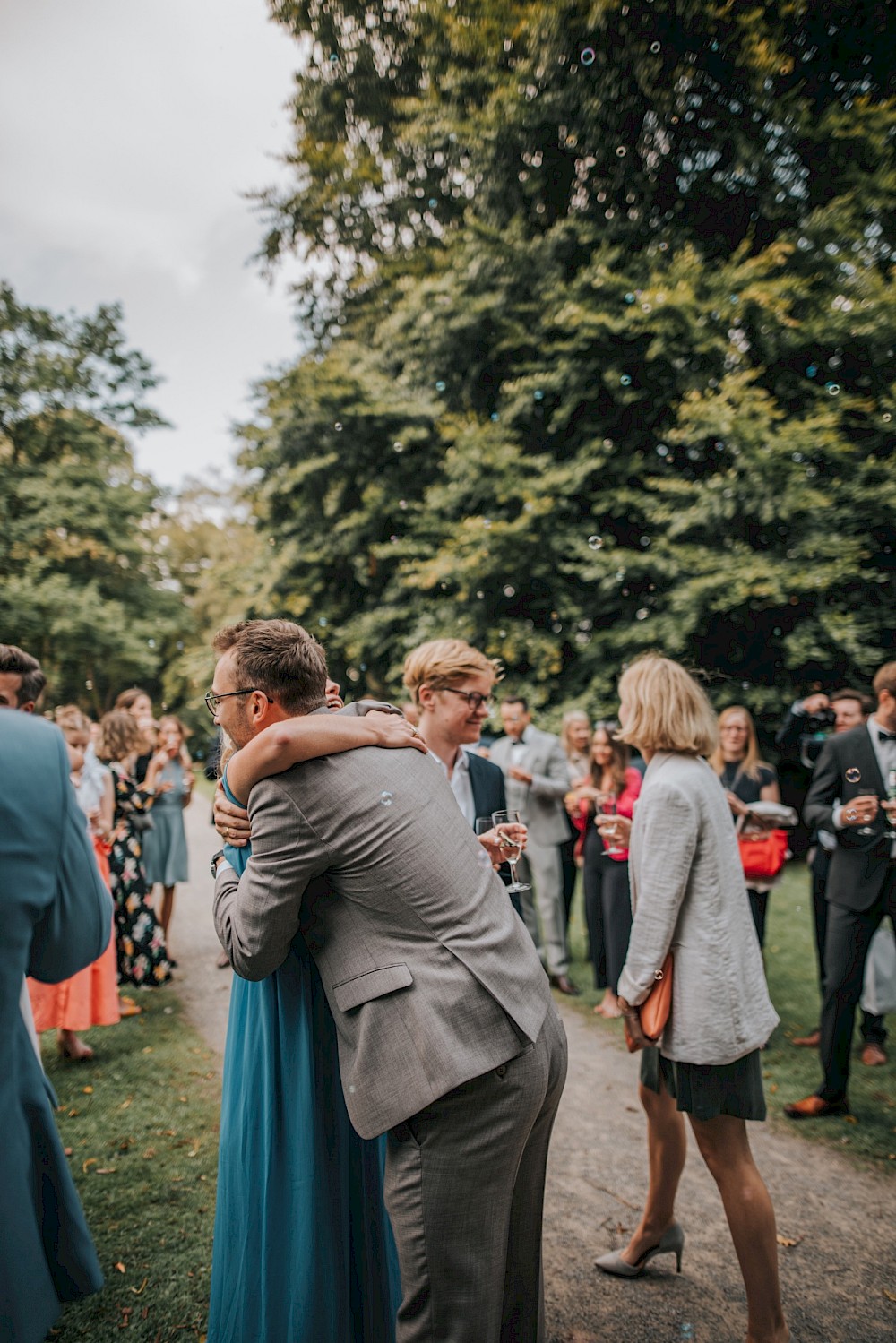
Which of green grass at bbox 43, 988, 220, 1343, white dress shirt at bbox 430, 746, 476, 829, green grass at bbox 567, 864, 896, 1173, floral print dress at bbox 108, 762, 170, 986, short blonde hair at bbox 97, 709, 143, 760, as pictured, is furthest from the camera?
short blonde hair at bbox 97, 709, 143, 760

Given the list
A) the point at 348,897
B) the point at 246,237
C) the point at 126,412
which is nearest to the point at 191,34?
the point at 246,237

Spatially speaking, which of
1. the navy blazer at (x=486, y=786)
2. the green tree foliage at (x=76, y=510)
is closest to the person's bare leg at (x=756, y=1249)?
the navy blazer at (x=486, y=786)

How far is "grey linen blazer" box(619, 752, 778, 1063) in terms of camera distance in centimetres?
258

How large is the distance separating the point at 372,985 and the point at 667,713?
60.3 inches

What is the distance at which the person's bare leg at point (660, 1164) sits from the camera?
2963mm

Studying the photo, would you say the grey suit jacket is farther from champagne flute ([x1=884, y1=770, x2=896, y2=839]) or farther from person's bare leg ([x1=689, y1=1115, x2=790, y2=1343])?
person's bare leg ([x1=689, y1=1115, x2=790, y2=1343])

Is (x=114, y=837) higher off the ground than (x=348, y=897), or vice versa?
(x=348, y=897)

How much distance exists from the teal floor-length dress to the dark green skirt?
44.1 inches

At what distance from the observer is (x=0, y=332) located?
24.3m

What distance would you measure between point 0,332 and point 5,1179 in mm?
28287

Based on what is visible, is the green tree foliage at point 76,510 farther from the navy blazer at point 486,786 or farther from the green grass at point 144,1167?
the navy blazer at point 486,786

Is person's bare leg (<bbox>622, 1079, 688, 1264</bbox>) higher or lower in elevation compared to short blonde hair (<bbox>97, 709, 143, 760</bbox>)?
lower

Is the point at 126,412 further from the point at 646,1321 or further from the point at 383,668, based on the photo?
the point at 646,1321

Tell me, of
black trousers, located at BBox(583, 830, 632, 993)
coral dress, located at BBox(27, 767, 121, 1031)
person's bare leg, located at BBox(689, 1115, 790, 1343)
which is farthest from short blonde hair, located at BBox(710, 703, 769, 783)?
coral dress, located at BBox(27, 767, 121, 1031)
